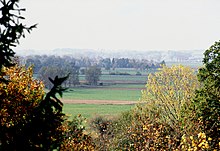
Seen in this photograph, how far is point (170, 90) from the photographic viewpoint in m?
39.5

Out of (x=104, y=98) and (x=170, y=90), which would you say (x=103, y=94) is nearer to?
(x=104, y=98)

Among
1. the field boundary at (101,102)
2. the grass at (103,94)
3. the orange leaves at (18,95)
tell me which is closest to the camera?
the orange leaves at (18,95)

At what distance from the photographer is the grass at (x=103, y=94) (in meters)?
97.4

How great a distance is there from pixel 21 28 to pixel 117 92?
100716 mm

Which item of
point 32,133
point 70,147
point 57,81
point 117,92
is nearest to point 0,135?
point 32,133

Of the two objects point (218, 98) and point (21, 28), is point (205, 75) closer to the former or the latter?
point (218, 98)

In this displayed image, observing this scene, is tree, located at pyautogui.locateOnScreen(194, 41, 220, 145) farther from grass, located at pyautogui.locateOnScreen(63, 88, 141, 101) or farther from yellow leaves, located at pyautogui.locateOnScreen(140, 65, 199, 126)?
grass, located at pyautogui.locateOnScreen(63, 88, 141, 101)

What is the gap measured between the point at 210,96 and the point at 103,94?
77.6 meters

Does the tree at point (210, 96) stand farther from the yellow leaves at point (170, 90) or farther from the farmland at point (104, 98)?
the farmland at point (104, 98)

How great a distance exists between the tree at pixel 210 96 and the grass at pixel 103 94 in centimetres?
6727

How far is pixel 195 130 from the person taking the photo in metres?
20.7

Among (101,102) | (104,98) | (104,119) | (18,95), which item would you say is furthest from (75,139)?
(104,98)

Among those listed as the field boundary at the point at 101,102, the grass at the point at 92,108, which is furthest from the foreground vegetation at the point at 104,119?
the field boundary at the point at 101,102

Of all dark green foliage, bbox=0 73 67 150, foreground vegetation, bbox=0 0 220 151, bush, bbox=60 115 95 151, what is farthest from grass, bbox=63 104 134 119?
dark green foliage, bbox=0 73 67 150
